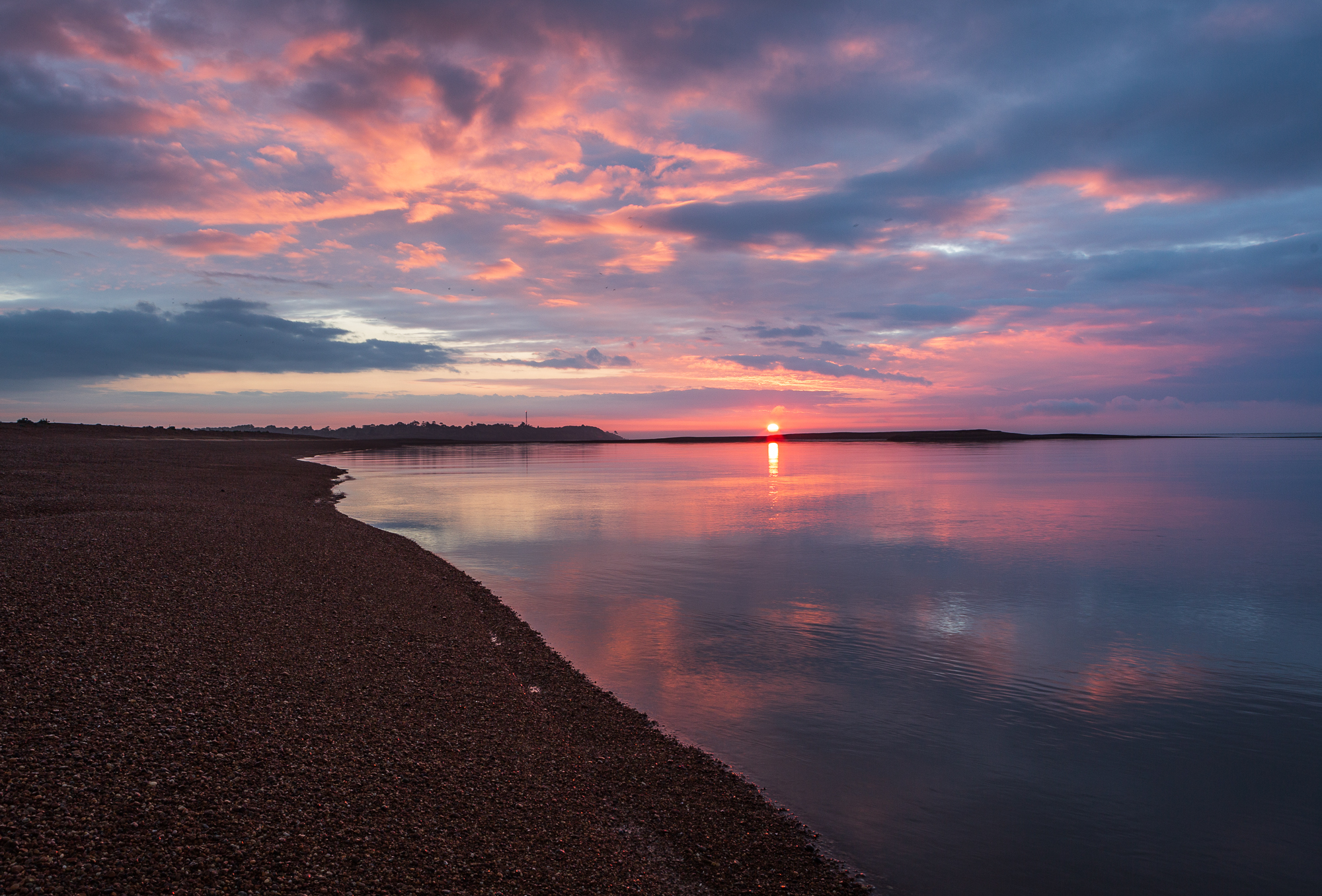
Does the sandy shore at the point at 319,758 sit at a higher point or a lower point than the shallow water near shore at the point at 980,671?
higher

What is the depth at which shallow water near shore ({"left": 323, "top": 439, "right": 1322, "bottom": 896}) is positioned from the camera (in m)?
7.45

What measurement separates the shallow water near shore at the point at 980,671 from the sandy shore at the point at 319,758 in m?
1.45

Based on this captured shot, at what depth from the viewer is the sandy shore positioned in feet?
16.9

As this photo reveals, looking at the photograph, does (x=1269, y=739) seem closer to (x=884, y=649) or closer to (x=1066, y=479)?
(x=884, y=649)

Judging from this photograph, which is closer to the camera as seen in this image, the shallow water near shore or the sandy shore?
the sandy shore

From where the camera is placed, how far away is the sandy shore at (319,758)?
516 cm

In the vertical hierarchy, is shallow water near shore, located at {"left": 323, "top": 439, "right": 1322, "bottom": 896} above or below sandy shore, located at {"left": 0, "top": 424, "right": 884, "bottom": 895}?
below

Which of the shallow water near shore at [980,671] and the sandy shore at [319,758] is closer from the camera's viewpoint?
the sandy shore at [319,758]

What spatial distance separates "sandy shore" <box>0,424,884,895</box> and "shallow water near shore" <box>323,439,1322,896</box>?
145cm

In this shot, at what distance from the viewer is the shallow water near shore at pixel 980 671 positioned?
293 inches

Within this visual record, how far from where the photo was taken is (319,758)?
22.0 ft

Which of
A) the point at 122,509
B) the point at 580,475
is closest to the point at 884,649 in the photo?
the point at 122,509

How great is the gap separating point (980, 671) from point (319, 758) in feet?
35.5

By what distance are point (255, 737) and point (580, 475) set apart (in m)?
61.3
